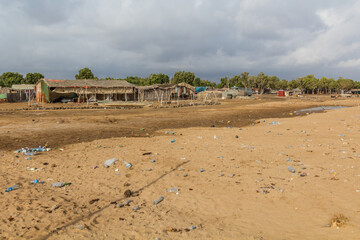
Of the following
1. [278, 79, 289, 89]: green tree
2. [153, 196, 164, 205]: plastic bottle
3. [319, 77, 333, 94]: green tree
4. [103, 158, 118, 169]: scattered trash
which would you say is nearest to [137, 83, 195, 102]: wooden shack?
[103, 158, 118, 169]: scattered trash

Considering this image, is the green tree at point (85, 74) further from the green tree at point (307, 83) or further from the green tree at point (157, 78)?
the green tree at point (307, 83)

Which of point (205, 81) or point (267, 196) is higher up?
point (205, 81)

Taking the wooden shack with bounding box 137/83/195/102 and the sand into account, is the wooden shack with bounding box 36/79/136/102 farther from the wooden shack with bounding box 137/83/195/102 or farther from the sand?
the sand

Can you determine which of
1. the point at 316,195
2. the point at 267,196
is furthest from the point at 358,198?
the point at 267,196

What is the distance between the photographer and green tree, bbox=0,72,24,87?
205 ft

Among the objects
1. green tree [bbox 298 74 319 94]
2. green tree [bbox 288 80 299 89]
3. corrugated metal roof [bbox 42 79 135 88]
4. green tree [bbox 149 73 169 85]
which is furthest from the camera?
green tree [bbox 288 80 299 89]

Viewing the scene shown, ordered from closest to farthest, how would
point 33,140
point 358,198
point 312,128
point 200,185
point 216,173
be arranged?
point 358,198 < point 200,185 < point 216,173 < point 33,140 < point 312,128

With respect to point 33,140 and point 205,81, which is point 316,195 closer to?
point 33,140

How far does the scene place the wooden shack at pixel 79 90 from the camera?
Result: 31.2 metres

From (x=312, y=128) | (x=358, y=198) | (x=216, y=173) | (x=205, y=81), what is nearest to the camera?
(x=358, y=198)

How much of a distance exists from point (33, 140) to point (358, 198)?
9863 mm

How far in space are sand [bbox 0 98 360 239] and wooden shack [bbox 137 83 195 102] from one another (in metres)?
28.4

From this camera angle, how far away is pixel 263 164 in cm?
628

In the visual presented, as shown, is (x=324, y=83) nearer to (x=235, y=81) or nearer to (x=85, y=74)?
(x=235, y=81)
